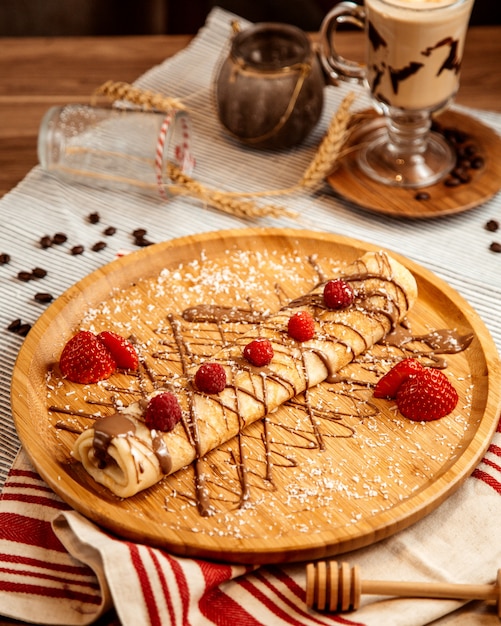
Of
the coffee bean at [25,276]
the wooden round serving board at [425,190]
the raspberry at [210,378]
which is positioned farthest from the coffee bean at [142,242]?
the raspberry at [210,378]

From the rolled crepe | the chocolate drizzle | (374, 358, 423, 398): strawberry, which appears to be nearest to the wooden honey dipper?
the chocolate drizzle

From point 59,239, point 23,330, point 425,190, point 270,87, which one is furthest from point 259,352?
point 270,87

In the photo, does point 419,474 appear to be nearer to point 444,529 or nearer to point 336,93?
point 444,529

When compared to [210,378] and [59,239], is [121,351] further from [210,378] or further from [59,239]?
[59,239]

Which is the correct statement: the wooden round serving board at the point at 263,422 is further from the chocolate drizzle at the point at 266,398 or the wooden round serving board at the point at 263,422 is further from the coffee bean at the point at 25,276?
the coffee bean at the point at 25,276

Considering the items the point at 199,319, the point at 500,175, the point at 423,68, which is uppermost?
the point at 423,68

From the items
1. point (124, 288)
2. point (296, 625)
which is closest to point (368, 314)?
point (124, 288)

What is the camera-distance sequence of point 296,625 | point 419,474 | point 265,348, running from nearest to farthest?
point 296,625
point 419,474
point 265,348
